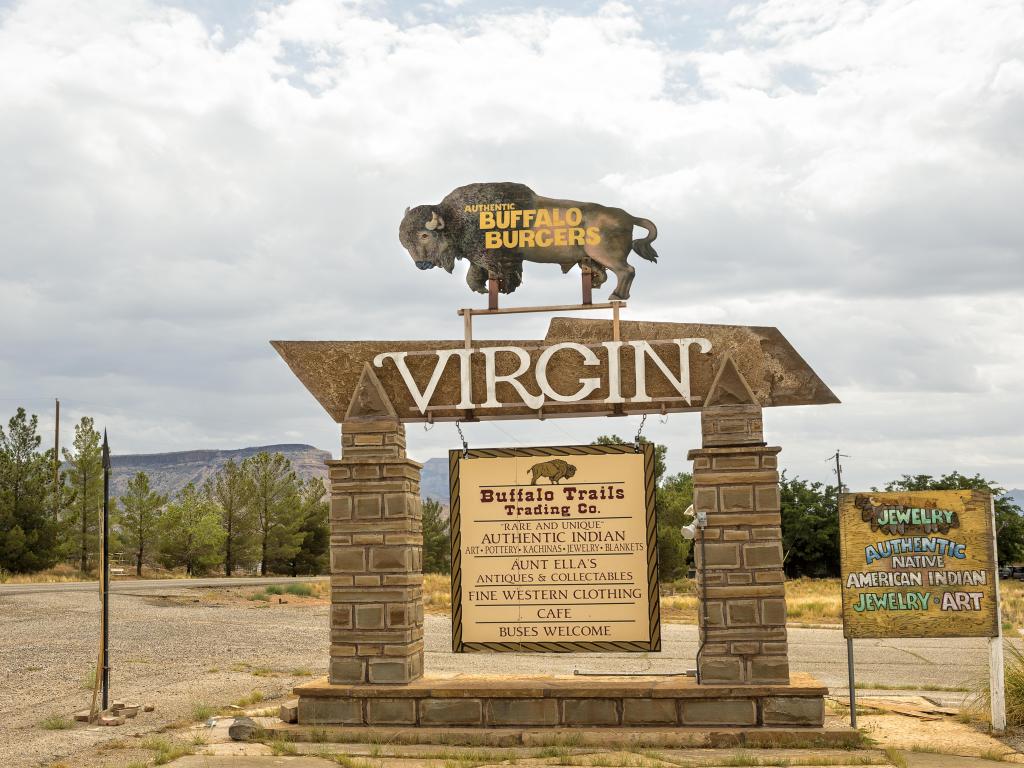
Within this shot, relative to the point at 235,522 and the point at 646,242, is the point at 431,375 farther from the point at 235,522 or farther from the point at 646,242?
the point at 235,522

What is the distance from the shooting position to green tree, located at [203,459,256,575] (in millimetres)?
55656

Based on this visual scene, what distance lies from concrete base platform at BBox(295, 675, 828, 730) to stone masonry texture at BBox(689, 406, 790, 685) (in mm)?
238

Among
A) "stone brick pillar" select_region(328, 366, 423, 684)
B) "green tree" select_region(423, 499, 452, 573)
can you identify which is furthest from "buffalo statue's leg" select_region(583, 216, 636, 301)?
"green tree" select_region(423, 499, 452, 573)

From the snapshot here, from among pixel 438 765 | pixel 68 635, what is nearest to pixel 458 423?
pixel 438 765

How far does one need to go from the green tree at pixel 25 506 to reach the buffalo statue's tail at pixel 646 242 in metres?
37.9

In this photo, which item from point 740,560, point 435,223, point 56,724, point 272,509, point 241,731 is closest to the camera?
point 241,731

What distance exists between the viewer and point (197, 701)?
13.9m

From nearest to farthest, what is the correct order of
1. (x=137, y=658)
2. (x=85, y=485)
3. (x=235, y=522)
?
(x=137, y=658) < (x=85, y=485) < (x=235, y=522)

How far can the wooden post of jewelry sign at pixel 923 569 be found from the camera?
36.4ft

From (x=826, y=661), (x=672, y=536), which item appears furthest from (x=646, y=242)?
(x=672, y=536)

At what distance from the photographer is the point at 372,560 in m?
11.6

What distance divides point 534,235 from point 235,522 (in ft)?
155

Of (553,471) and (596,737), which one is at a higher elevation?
(553,471)

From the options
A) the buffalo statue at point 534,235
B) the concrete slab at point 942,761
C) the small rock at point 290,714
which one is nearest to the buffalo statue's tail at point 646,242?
the buffalo statue at point 534,235
